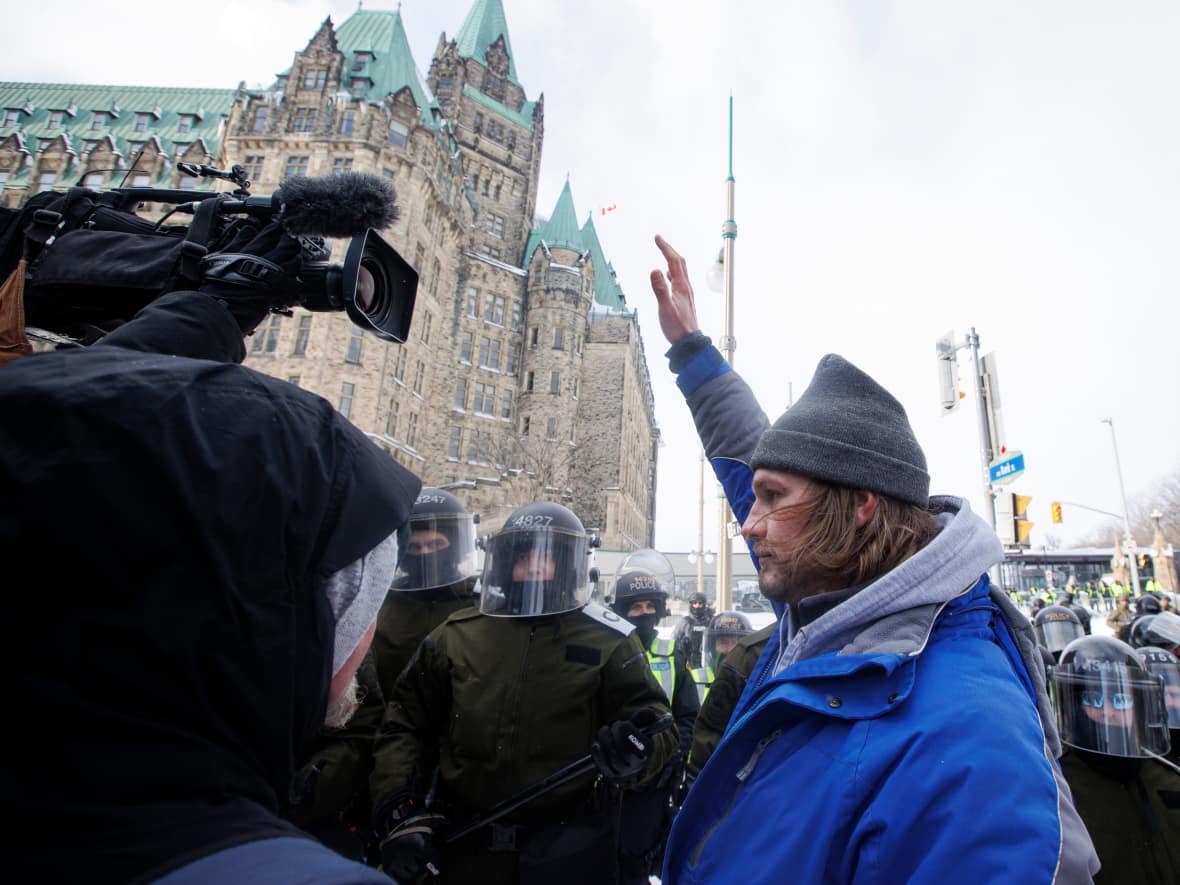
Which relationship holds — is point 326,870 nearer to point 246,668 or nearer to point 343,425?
point 246,668

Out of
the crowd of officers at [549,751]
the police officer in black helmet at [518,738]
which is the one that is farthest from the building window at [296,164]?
the police officer in black helmet at [518,738]

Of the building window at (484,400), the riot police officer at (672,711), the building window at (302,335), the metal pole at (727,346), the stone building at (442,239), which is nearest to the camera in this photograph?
the riot police officer at (672,711)

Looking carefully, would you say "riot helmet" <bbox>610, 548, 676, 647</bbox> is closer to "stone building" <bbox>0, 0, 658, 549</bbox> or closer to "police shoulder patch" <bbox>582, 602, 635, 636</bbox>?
"police shoulder patch" <bbox>582, 602, 635, 636</bbox>

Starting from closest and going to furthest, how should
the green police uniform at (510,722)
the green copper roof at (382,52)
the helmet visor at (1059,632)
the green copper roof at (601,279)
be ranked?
1. the green police uniform at (510,722)
2. the helmet visor at (1059,632)
3. the green copper roof at (382,52)
4. the green copper roof at (601,279)

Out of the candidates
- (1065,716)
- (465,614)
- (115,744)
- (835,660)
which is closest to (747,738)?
(835,660)

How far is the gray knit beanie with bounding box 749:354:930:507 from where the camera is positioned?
5.82ft

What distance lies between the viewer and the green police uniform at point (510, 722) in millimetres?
2934

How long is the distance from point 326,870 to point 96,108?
2427 inches

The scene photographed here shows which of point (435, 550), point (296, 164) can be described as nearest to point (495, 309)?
point (296, 164)

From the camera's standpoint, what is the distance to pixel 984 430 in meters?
8.62

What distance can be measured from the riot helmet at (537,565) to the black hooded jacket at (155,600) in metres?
2.49

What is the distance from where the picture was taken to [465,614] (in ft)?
11.4

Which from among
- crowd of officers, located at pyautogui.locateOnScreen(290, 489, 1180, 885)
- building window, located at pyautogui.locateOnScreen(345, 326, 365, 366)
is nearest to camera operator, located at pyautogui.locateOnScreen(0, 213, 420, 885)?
crowd of officers, located at pyautogui.locateOnScreen(290, 489, 1180, 885)

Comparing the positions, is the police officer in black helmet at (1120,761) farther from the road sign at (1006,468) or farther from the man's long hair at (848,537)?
the road sign at (1006,468)
